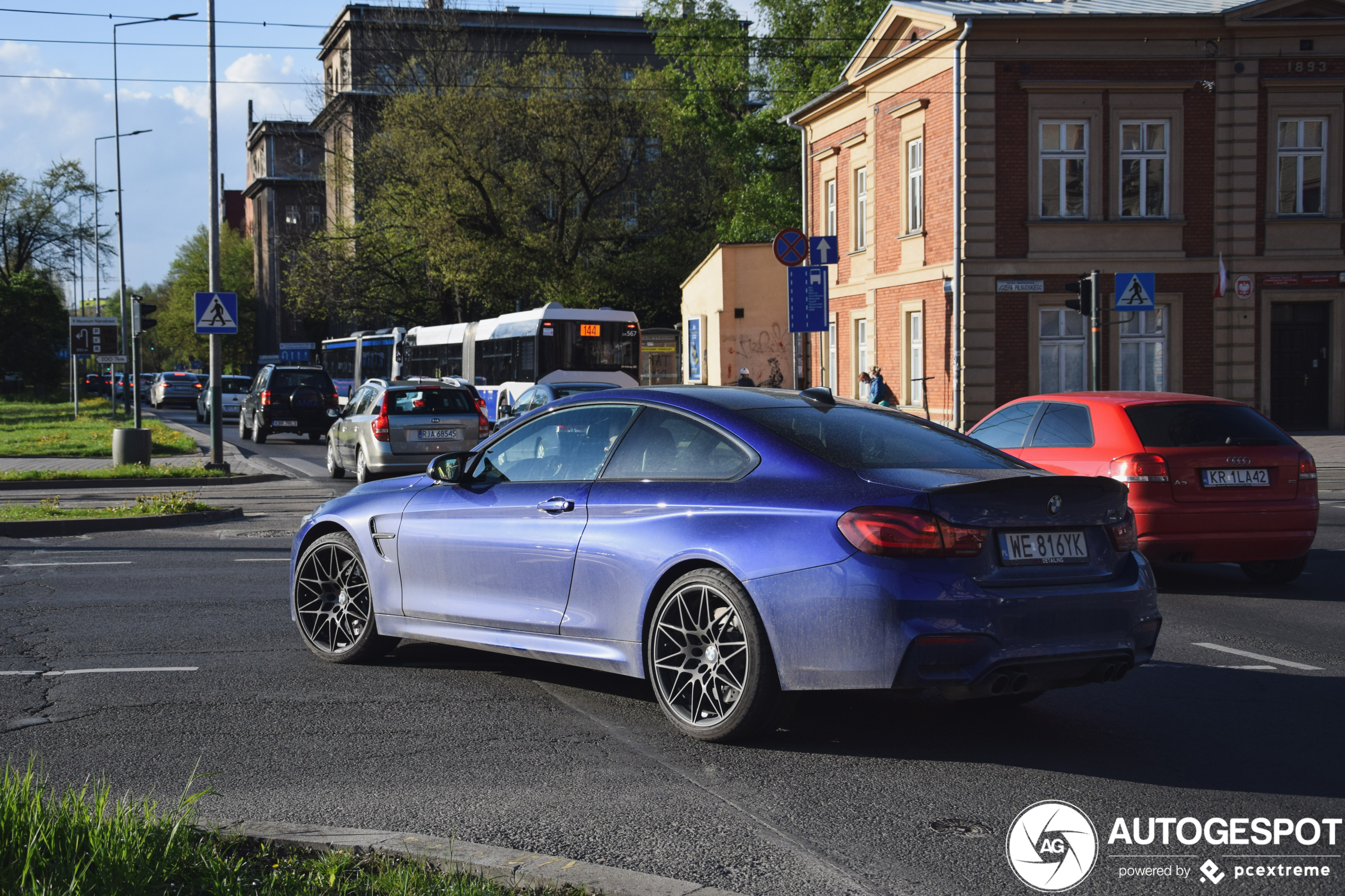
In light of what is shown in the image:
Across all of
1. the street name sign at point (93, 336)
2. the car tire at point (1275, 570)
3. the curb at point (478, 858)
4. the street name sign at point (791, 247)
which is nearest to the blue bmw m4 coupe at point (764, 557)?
the curb at point (478, 858)

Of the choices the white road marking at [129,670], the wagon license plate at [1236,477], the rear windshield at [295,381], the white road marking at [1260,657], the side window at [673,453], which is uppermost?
the rear windshield at [295,381]

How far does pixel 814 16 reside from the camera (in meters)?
52.0

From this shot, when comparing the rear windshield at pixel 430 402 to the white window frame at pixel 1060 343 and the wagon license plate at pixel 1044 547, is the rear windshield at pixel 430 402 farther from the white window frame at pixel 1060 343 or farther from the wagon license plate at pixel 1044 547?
the wagon license plate at pixel 1044 547

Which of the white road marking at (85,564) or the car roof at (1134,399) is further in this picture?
the white road marking at (85,564)

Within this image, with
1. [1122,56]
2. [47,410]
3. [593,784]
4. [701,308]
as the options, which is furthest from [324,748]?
[47,410]

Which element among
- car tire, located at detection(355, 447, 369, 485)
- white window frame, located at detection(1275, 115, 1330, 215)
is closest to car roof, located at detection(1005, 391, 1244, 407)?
car tire, located at detection(355, 447, 369, 485)

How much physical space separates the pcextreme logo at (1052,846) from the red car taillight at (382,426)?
1579cm

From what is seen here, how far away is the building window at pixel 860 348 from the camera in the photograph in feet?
112

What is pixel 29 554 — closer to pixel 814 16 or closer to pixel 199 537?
pixel 199 537

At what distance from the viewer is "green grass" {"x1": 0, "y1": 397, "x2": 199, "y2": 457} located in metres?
26.2

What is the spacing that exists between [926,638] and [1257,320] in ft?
87.9

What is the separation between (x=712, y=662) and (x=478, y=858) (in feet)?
5.73

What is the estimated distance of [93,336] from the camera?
37.2m

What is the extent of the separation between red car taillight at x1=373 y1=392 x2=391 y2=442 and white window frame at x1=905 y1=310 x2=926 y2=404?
47.9ft
